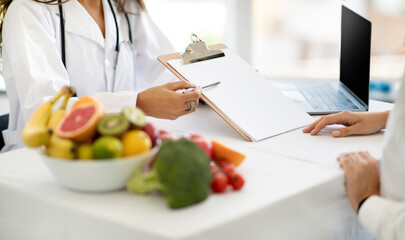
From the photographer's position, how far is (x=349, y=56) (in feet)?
5.52

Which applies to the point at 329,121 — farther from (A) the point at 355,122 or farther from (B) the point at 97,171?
(B) the point at 97,171

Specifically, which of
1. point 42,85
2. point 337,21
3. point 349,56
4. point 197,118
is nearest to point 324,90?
point 349,56

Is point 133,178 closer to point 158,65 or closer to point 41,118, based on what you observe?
point 41,118

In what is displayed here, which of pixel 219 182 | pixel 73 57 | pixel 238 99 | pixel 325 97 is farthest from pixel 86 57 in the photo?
pixel 219 182

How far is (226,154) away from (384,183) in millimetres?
321

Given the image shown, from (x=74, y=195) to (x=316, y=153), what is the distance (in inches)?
21.5

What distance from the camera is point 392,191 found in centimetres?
98

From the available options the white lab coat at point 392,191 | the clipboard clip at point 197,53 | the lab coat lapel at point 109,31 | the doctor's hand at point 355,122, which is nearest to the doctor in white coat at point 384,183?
the white lab coat at point 392,191

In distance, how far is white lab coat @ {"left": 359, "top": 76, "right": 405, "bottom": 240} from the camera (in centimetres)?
95

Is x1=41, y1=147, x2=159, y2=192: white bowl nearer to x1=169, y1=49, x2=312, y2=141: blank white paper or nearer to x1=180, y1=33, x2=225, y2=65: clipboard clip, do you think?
x1=169, y1=49, x2=312, y2=141: blank white paper

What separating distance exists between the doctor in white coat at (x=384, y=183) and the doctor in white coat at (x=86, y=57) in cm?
44

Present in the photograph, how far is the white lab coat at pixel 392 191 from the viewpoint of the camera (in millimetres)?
949

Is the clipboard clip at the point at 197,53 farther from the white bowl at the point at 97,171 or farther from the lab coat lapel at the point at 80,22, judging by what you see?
the white bowl at the point at 97,171

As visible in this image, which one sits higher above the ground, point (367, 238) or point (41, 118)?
point (41, 118)
